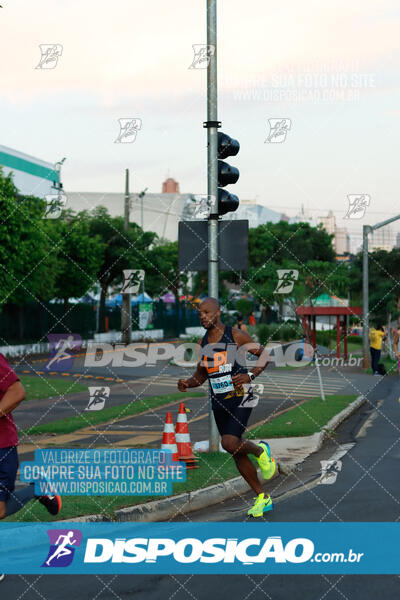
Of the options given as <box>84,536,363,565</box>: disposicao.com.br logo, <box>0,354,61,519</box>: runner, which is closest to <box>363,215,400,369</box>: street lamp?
<box>84,536,363,565</box>: disposicao.com.br logo

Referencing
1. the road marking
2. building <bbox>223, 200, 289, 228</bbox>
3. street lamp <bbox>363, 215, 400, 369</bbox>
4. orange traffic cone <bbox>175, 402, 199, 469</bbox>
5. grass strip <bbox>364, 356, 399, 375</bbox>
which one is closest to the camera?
orange traffic cone <bbox>175, 402, 199, 469</bbox>

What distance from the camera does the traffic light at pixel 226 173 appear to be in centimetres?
997

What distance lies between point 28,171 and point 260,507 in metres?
55.8

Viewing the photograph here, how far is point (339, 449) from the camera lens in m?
11.7

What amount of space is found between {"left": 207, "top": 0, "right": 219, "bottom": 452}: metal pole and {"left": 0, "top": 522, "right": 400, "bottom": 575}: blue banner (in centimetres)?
316

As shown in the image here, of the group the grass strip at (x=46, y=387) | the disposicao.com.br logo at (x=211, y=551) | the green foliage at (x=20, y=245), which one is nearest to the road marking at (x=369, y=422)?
the disposicao.com.br logo at (x=211, y=551)

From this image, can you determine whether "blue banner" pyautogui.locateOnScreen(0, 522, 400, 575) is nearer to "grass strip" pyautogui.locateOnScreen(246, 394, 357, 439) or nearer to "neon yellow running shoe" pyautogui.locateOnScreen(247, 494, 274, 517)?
"neon yellow running shoe" pyautogui.locateOnScreen(247, 494, 274, 517)

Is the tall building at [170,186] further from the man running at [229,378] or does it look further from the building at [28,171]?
the man running at [229,378]

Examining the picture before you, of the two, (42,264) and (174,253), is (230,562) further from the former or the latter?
(174,253)

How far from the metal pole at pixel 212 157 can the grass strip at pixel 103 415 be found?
410 cm

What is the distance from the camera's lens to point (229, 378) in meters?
7.49

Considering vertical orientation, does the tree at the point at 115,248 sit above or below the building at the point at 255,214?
below

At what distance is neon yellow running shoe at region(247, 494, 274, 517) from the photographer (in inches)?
294
